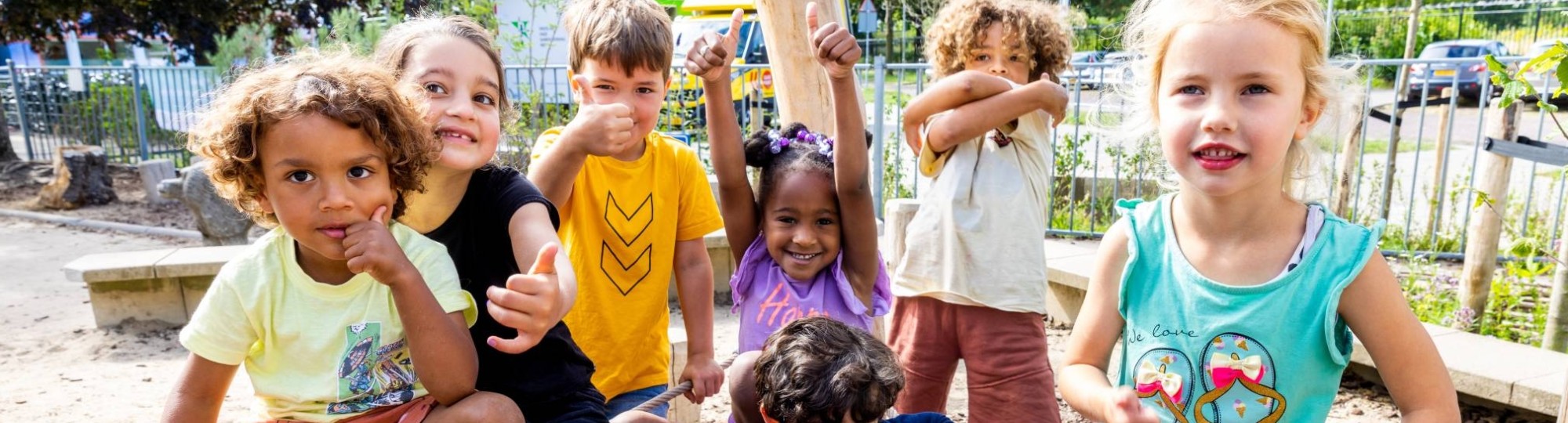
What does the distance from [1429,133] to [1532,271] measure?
41.6 ft

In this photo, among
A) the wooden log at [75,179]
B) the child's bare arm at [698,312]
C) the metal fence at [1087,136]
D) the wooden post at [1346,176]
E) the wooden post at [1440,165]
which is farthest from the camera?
the wooden log at [75,179]

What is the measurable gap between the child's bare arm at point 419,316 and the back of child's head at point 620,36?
712mm

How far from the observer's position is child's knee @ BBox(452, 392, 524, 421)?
5.17 ft

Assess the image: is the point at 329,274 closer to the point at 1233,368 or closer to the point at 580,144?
the point at 580,144

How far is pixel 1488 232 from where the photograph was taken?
4293 mm

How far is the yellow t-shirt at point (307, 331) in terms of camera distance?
157 centimetres

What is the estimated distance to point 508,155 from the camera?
21.8 ft

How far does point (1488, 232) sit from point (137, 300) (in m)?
6.38

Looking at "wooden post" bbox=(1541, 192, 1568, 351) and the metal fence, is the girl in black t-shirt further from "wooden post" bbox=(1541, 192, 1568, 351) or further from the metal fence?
"wooden post" bbox=(1541, 192, 1568, 351)

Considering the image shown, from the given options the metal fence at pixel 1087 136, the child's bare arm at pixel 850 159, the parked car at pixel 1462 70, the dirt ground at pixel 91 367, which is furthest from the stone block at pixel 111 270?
the parked car at pixel 1462 70

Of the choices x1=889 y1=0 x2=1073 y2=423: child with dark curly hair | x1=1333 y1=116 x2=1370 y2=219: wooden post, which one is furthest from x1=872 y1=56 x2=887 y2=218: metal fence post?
x1=889 y1=0 x2=1073 y2=423: child with dark curly hair

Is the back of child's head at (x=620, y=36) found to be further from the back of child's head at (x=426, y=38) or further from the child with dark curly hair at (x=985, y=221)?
the child with dark curly hair at (x=985, y=221)

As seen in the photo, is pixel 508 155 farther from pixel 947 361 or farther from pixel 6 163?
pixel 6 163

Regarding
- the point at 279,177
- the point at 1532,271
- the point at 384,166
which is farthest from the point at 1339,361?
the point at 1532,271
